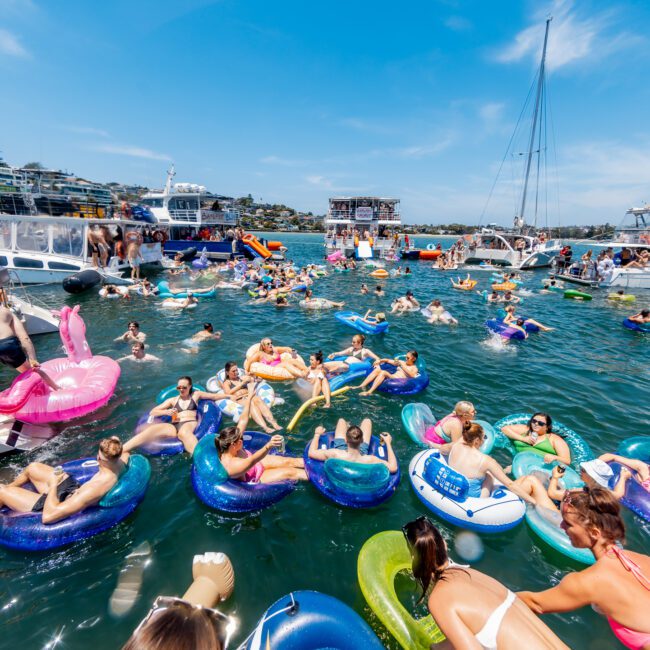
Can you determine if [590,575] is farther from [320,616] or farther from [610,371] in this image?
[610,371]

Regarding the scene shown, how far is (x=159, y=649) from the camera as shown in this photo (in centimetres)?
171

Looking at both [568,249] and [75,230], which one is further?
[568,249]

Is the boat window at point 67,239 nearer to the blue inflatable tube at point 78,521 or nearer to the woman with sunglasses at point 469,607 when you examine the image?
the blue inflatable tube at point 78,521

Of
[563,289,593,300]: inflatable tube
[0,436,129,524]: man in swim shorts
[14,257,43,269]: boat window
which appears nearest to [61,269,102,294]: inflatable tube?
[14,257,43,269]: boat window

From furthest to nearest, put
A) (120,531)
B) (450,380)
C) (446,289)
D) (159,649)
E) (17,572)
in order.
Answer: (446,289), (450,380), (120,531), (17,572), (159,649)

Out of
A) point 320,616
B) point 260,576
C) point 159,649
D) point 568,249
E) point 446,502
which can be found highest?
point 568,249

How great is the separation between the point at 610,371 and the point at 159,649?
518 inches

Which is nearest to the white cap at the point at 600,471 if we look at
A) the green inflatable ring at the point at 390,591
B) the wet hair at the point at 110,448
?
the green inflatable ring at the point at 390,591

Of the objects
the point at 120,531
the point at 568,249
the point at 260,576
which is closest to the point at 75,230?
the point at 120,531

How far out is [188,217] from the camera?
32.5 metres

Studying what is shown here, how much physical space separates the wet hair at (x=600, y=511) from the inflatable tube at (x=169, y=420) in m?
5.26

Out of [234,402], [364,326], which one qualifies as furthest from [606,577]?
[364,326]

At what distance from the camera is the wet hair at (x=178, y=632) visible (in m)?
1.73

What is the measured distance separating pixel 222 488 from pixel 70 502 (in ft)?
6.05
